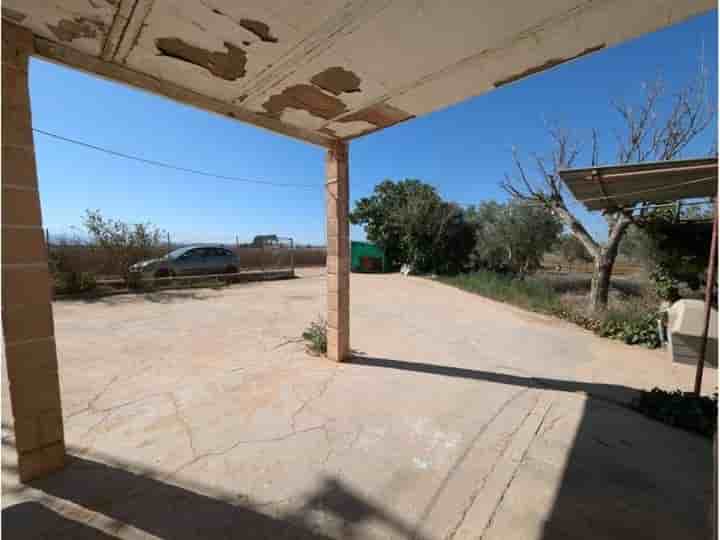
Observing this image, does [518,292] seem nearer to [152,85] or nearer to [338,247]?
[338,247]

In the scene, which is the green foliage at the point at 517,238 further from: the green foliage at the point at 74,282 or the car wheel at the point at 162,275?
the green foliage at the point at 74,282

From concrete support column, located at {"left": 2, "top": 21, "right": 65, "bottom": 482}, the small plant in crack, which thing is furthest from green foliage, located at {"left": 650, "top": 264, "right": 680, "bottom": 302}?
concrete support column, located at {"left": 2, "top": 21, "right": 65, "bottom": 482}

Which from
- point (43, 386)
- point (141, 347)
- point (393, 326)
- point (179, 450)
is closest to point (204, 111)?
point (43, 386)

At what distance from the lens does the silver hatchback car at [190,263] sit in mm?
8375

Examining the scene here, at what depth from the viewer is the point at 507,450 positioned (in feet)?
6.42

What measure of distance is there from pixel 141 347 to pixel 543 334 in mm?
6308

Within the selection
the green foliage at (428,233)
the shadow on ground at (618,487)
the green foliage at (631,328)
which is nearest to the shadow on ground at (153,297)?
the shadow on ground at (618,487)

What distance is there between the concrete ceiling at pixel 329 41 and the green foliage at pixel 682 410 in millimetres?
2780

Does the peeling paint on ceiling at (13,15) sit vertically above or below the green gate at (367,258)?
above

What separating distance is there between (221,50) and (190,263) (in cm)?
934

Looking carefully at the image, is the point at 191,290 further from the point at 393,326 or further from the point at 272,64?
the point at 272,64

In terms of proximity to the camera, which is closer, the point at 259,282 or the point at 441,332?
the point at 441,332

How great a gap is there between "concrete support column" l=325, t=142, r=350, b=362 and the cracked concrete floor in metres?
0.33

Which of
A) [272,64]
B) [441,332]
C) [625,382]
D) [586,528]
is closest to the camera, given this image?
[586,528]
